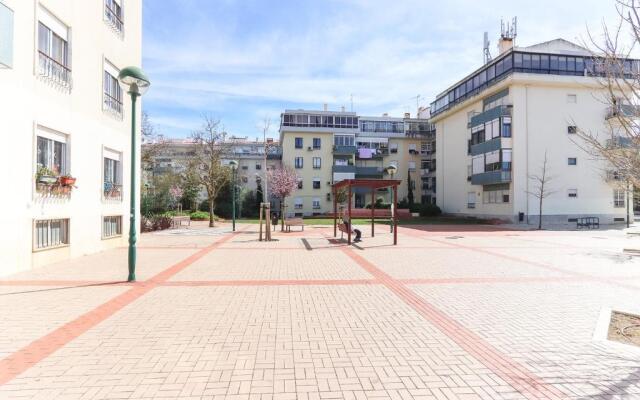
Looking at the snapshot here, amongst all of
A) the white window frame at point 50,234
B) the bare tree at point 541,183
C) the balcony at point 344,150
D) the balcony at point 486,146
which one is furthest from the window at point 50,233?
the balcony at point 344,150

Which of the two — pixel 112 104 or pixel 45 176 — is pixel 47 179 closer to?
pixel 45 176

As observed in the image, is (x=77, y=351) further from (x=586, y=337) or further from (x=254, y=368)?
(x=586, y=337)

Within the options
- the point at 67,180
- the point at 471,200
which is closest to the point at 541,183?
the point at 471,200

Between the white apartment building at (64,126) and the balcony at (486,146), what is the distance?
29.3m

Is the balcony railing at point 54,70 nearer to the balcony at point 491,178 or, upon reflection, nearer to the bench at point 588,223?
the balcony at point 491,178

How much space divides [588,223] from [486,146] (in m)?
10.4

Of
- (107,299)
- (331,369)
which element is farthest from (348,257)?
(331,369)

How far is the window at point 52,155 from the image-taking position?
34.5ft

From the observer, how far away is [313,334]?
528 centimetres

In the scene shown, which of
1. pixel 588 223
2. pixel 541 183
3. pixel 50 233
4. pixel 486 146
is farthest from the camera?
pixel 486 146

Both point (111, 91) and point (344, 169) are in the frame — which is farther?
point (344, 169)

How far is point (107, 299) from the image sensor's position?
23.1 feet

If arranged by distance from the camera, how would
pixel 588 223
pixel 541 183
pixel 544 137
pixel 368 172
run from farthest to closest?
1. pixel 368 172
2. pixel 544 137
3. pixel 541 183
4. pixel 588 223

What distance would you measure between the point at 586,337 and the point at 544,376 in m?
1.77
